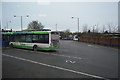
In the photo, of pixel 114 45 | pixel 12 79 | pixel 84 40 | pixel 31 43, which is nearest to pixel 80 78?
pixel 12 79

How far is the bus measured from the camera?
16.3m

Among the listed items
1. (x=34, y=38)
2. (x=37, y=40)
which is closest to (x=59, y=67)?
(x=37, y=40)

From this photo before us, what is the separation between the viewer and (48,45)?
16266 mm

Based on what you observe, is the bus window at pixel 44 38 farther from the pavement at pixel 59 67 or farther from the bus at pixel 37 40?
the pavement at pixel 59 67

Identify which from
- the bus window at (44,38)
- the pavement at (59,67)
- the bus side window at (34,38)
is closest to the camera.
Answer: the pavement at (59,67)

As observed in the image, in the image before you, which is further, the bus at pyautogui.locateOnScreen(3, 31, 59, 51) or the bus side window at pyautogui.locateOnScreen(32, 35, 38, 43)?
the bus side window at pyautogui.locateOnScreen(32, 35, 38, 43)

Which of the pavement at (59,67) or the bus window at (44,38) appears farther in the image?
the bus window at (44,38)

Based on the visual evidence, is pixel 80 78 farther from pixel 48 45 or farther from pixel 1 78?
pixel 48 45

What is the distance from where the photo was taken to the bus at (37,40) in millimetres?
16281

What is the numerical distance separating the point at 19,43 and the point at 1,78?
13.8 meters

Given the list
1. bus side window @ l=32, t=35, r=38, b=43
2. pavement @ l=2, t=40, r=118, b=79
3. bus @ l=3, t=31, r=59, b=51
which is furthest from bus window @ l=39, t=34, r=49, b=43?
pavement @ l=2, t=40, r=118, b=79

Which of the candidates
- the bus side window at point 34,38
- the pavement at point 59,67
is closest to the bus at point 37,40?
the bus side window at point 34,38

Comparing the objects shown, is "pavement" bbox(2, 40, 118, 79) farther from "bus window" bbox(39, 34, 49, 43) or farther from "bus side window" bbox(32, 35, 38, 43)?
"bus side window" bbox(32, 35, 38, 43)

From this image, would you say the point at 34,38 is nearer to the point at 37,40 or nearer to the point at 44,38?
the point at 37,40
